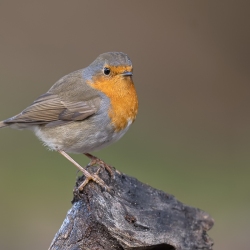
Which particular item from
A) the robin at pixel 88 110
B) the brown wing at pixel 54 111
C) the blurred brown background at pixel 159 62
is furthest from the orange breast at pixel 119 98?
the blurred brown background at pixel 159 62

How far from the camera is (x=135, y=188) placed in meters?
5.43

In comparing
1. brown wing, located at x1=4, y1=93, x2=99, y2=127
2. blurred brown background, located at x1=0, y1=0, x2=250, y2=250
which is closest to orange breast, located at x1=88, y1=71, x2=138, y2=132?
brown wing, located at x1=4, y1=93, x2=99, y2=127

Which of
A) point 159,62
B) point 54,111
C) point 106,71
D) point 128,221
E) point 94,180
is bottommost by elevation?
point 128,221

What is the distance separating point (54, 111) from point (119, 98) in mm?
587

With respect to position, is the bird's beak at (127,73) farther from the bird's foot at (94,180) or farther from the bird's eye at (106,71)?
the bird's foot at (94,180)

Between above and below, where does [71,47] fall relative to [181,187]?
above

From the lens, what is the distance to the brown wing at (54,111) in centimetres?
588

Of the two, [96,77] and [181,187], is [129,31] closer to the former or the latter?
[181,187]

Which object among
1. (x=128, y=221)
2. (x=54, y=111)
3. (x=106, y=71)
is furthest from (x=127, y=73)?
(x=128, y=221)

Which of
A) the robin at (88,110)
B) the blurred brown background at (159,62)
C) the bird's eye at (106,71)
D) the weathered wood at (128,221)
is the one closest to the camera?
the weathered wood at (128,221)

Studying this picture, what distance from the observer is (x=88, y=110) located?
588 cm

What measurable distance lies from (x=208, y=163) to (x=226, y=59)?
2450mm

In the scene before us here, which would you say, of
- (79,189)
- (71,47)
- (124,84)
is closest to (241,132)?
(71,47)

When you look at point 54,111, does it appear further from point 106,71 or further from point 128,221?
point 128,221
